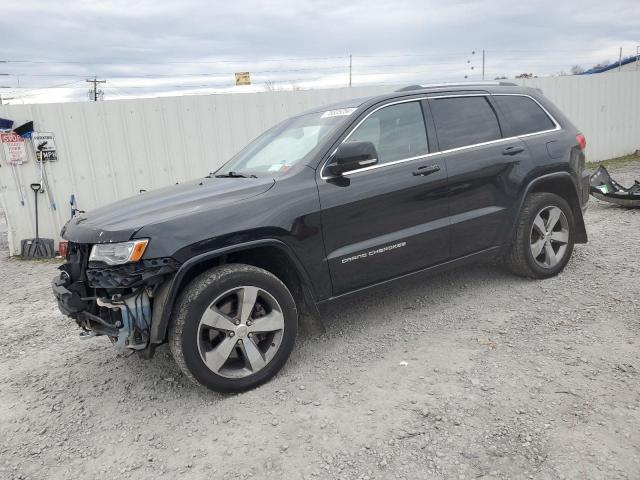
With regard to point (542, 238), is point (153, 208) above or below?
above

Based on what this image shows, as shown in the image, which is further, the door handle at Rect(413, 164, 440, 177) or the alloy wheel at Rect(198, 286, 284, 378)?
the door handle at Rect(413, 164, 440, 177)

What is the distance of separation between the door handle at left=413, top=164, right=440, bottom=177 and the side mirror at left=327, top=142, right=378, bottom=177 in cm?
47

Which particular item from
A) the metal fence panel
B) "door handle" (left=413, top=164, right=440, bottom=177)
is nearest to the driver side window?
"door handle" (left=413, top=164, right=440, bottom=177)

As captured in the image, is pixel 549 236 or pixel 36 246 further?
pixel 36 246

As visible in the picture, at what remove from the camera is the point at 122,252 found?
2828 mm

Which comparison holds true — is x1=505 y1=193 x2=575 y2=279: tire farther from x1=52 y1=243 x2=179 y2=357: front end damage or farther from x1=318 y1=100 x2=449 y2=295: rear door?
x1=52 y1=243 x2=179 y2=357: front end damage

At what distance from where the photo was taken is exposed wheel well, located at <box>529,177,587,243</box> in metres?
4.55

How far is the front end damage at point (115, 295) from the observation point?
2.83m

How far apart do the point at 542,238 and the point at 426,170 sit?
1.49m

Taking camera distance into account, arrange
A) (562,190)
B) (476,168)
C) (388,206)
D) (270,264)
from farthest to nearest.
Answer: (562,190) → (476,168) → (388,206) → (270,264)

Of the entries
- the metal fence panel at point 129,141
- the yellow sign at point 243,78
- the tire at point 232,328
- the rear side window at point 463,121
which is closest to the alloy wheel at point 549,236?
the rear side window at point 463,121

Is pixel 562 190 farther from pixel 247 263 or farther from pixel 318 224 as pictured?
pixel 247 263

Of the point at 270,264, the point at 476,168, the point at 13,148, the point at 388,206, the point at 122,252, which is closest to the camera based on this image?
the point at 122,252

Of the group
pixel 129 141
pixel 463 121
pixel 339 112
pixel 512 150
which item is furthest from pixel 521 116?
pixel 129 141
